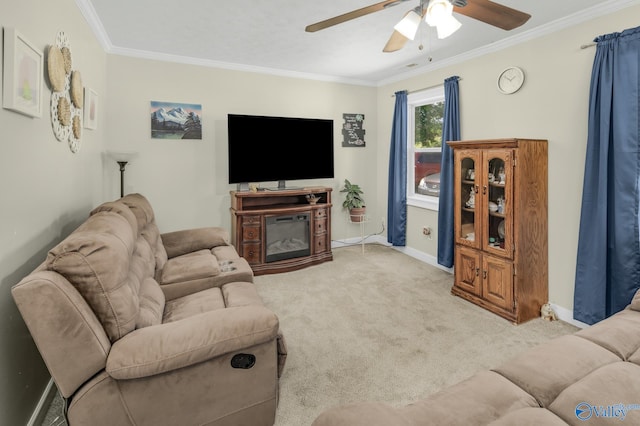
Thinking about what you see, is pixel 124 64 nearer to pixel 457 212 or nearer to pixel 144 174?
pixel 144 174

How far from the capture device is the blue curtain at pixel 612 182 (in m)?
2.64

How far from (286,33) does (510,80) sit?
230 cm

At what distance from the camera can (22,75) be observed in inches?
65.6

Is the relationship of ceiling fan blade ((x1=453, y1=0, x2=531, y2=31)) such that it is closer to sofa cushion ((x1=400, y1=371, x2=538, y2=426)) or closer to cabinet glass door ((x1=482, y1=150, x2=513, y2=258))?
cabinet glass door ((x1=482, y1=150, x2=513, y2=258))

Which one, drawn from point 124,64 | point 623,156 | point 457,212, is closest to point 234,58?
point 124,64

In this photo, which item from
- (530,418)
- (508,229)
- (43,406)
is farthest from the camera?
(508,229)

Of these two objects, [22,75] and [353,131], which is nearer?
[22,75]

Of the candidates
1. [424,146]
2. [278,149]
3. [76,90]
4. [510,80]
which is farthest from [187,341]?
[424,146]

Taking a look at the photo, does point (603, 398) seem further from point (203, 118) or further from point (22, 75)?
point (203, 118)

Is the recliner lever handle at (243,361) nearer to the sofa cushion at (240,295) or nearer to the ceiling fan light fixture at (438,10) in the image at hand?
the sofa cushion at (240,295)

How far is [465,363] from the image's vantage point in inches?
98.7

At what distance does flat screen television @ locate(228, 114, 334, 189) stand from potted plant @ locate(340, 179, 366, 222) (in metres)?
0.46

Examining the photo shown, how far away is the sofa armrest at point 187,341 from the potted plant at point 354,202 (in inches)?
147

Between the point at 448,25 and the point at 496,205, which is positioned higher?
the point at 448,25
